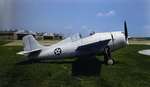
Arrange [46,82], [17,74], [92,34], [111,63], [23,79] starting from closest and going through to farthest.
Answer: [46,82] < [23,79] < [17,74] < [111,63] < [92,34]

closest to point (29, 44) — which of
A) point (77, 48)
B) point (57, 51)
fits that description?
point (57, 51)

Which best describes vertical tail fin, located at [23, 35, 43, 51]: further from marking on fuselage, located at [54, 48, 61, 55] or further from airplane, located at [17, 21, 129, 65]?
marking on fuselage, located at [54, 48, 61, 55]

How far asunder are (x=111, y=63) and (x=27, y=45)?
682 cm

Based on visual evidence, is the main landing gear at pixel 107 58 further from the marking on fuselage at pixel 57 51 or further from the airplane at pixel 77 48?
the marking on fuselage at pixel 57 51

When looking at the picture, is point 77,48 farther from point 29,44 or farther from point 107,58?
point 29,44

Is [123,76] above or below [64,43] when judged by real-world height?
below

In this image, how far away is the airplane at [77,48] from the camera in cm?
746

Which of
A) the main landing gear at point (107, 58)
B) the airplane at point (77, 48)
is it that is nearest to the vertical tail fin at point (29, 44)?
the airplane at point (77, 48)

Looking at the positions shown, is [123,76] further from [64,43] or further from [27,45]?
[27,45]

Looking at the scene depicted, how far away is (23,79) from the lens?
197 inches

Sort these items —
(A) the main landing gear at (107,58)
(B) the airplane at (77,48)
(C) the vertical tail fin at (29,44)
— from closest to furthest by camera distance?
1. (A) the main landing gear at (107,58)
2. (B) the airplane at (77,48)
3. (C) the vertical tail fin at (29,44)

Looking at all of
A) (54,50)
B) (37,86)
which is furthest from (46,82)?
(54,50)

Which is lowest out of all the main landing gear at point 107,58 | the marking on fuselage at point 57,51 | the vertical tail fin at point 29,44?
the main landing gear at point 107,58

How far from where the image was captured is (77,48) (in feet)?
23.6
